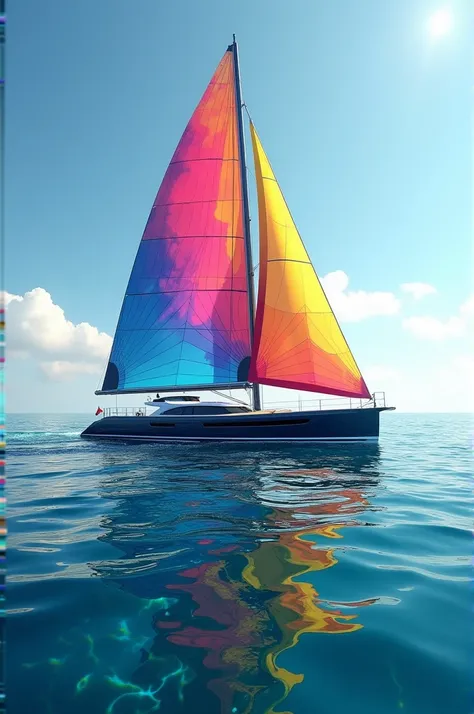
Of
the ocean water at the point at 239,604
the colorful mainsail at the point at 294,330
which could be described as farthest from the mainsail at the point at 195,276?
the ocean water at the point at 239,604

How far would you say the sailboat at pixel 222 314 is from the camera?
58.0 feet

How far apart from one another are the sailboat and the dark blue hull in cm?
5

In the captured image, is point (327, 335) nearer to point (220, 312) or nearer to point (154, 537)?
point (220, 312)

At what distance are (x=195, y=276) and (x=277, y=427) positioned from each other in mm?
9177

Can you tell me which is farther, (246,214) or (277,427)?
(246,214)

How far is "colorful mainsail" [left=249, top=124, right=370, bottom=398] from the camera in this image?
17.2 m

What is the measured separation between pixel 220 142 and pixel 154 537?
22103 mm

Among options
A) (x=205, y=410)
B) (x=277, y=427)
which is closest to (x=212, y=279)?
(x=205, y=410)

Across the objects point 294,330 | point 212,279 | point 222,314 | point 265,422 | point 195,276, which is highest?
point 195,276

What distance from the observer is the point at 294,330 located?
17.5 meters

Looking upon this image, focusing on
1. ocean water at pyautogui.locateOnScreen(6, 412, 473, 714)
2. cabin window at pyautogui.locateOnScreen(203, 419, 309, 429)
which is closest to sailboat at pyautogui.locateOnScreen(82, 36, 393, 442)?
cabin window at pyautogui.locateOnScreen(203, 419, 309, 429)

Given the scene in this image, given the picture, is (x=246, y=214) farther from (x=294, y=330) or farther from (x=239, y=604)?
(x=239, y=604)

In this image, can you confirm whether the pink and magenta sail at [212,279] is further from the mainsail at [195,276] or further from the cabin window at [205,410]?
the cabin window at [205,410]

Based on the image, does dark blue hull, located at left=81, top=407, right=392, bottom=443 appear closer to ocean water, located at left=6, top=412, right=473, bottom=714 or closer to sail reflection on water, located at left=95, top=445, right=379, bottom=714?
ocean water, located at left=6, top=412, right=473, bottom=714
